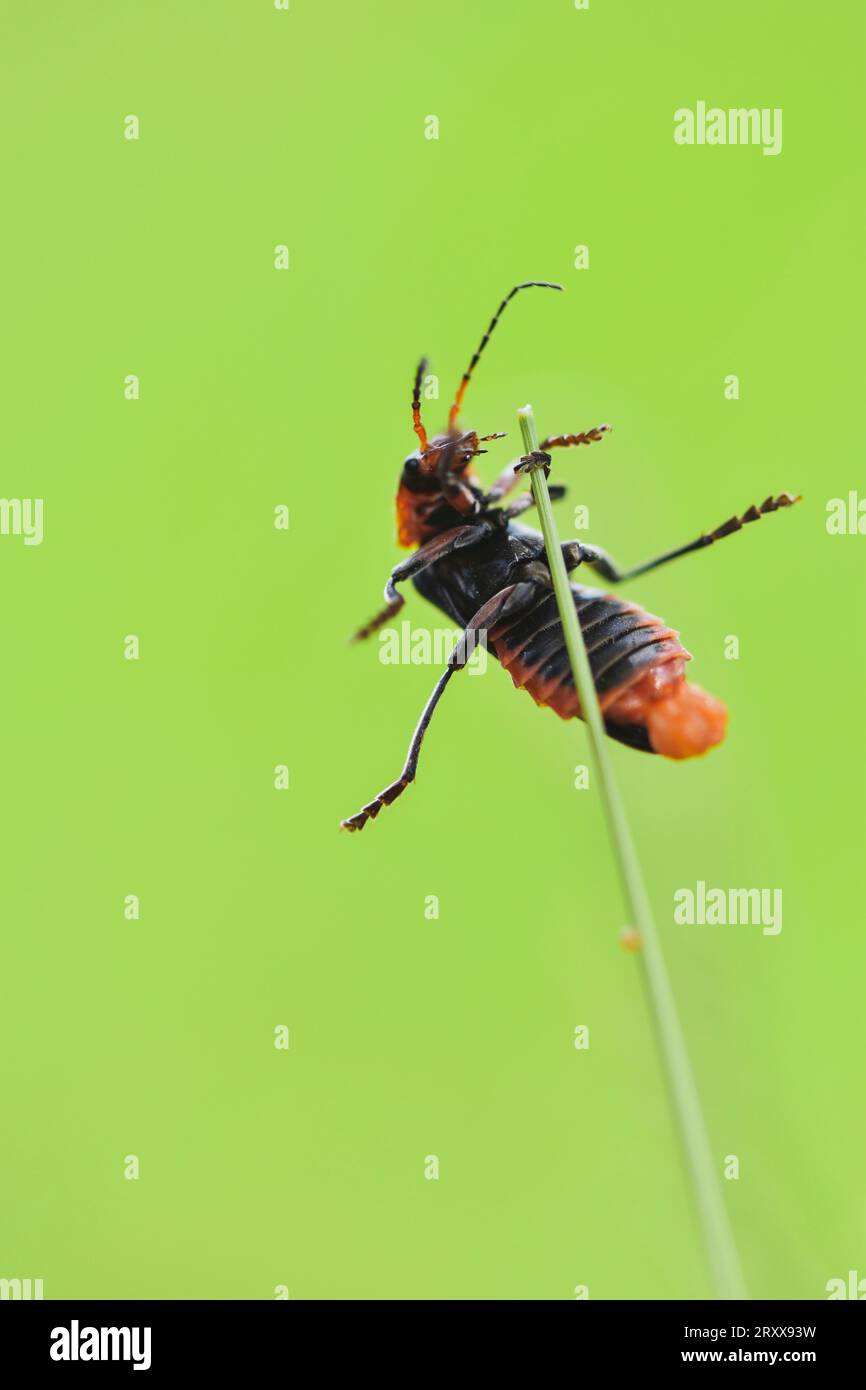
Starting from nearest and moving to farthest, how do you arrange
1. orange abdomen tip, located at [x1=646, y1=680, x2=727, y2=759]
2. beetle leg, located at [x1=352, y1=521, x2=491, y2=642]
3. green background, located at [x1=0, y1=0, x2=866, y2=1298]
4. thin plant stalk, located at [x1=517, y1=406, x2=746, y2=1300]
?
1. thin plant stalk, located at [x1=517, y1=406, x2=746, y2=1300]
2. orange abdomen tip, located at [x1=646, y1=680, x2=727, y2=759]
3. beetle leg, located at [x1=352, y1=521, x2=491, y2=642]
4. green background, located at [x1=0, y1=0, x2=866, y2=1298]

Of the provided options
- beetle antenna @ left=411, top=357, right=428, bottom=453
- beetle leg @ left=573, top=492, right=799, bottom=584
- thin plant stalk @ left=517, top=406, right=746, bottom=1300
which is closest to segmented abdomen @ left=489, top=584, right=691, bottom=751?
beetle leg @ left=573, top=492, right=799, bottom=584

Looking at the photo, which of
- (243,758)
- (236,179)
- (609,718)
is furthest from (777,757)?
(236,179)

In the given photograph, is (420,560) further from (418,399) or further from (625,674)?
(625,674)

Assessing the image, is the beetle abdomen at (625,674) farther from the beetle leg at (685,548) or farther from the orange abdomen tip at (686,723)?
the beetle leg at (685,548)

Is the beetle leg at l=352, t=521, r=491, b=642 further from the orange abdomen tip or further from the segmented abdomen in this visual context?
the orange abdomen tip

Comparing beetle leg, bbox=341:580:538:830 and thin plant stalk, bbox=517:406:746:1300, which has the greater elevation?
beetle leg, bbox=341:580:538:830

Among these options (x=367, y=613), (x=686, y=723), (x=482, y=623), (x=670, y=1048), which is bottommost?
(x=670, y=1048)

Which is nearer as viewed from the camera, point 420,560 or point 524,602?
point 524,602

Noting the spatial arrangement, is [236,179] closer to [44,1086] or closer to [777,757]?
[777,757]

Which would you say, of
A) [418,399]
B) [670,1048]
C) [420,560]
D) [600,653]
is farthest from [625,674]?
[670,1048]
